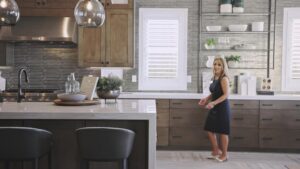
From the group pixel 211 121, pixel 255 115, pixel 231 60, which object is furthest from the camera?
pixel 231 60

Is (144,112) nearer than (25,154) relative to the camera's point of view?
No

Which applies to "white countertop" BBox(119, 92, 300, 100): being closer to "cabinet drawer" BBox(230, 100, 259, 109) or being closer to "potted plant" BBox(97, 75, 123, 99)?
"cabinet drawer" BBox(230, 100, 259, 109)

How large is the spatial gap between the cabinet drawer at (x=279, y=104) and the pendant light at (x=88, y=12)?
3131 millimetres

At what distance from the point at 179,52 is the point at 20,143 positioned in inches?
152

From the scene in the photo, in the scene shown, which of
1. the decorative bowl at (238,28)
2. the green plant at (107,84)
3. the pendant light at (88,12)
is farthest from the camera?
the decorative bowl at (238,28)

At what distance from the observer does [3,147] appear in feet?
8.96

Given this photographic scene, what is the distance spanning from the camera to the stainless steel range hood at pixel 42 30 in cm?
550

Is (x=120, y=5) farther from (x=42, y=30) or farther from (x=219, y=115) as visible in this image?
(x=219, y=115)

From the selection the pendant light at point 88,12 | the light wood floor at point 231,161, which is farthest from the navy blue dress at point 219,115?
the pendant light at point 88,12

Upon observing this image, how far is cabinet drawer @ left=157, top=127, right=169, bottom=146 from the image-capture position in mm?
5605

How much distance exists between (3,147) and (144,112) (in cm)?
112

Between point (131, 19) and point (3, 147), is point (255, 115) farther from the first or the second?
point (3, 147)

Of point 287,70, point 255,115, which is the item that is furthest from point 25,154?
point 287,70

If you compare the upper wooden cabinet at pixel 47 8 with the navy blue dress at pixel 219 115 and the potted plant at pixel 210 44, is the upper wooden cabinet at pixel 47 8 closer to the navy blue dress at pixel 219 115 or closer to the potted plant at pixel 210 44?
the potted plant at pixel 210 44
